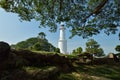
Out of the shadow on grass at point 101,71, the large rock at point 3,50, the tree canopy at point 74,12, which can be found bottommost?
the shadow on grass at point 101,71

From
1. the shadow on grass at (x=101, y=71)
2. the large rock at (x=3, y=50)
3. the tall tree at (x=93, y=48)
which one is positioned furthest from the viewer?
the tall tree at (x=93, y=48)

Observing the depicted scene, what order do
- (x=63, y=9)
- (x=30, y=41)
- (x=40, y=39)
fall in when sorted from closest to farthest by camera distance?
(x=63, y=9), (x=40, y=39), (x=30, y=41)

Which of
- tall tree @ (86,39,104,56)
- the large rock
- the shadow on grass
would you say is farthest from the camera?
tall tree @ (86,39,104,56)

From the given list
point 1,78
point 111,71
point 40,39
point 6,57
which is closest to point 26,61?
point 6,57

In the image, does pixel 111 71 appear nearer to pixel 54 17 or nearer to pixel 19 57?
pixel 54 17

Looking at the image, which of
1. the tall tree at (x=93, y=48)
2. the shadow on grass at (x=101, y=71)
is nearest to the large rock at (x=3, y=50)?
the shadow on grass at (x=101, y=71)

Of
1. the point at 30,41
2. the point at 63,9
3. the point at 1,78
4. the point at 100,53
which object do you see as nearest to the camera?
the point at 1,78

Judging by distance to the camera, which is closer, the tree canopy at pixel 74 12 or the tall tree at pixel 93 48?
the tree canopy at pixel 74 12

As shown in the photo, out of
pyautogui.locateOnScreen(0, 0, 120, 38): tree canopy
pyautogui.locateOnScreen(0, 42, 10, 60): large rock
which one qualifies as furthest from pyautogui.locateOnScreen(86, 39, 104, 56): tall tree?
pyautogui.locateOnScreen(0, 42, 10, 60): large rock

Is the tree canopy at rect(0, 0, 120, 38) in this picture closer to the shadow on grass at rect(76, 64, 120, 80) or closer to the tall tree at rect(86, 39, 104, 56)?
the shadow on grass at rect(76, 64, 120, 80)

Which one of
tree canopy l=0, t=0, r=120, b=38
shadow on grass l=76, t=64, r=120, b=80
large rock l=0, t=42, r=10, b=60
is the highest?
tree canopy l=0, t=0, r=120, b=38

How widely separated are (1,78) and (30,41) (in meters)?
86.4

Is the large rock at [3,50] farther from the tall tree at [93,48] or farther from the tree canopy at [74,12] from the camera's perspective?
the tall tree at [93,48]

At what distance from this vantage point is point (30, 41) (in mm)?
97625
